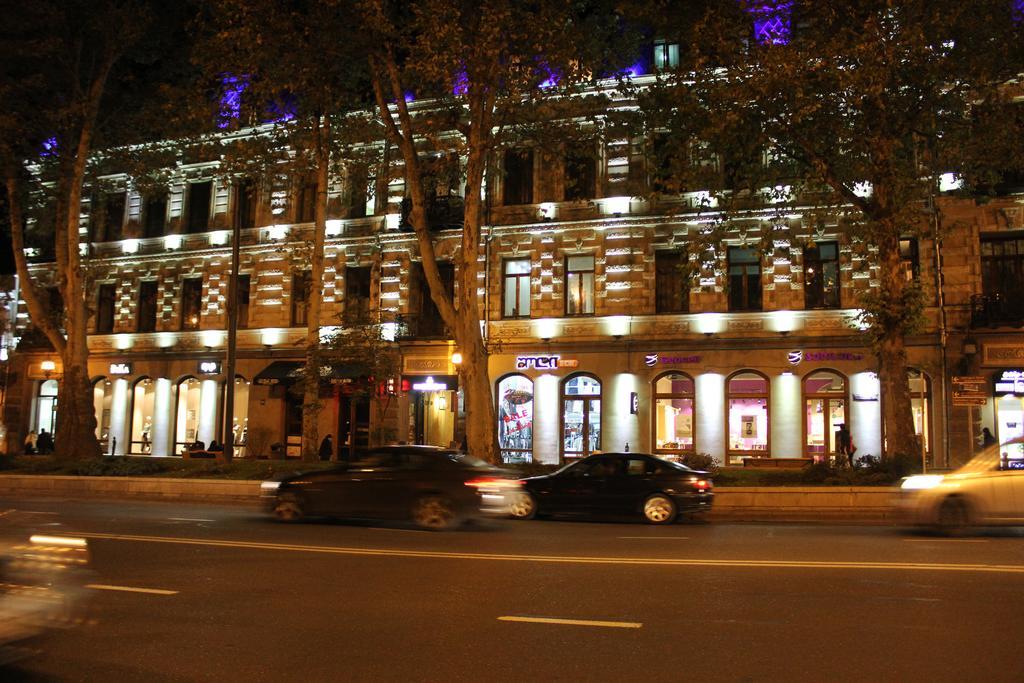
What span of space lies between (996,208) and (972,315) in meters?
3.58

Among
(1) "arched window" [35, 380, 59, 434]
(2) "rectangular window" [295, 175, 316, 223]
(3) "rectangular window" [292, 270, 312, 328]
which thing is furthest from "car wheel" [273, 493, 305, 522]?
(1) "arched window" [35, 380, 59, 434]

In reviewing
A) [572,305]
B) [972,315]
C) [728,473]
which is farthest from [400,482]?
[972,315]

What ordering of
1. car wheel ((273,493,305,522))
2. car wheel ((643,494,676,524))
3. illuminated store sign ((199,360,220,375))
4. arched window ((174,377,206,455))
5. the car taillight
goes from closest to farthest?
the car taillight, car wheel ((273,493,305,522)), car wheel ((643,494,676,524)), illuminated store sign ((199,360,220,375)), arched window ((174,377,206,455))

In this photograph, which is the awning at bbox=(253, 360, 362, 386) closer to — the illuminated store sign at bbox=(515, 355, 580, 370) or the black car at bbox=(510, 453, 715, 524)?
the illuminated store sign at bbox=(515, 355, 580, 370)

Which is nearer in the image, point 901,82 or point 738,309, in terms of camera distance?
point 901,82

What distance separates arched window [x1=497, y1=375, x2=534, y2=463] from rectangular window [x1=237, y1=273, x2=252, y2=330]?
12.0m

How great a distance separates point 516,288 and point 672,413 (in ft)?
24.3

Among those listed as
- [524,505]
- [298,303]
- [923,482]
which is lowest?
[524,505]

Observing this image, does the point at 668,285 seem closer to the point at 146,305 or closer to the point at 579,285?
the point at 579,285

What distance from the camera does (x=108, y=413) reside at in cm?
3925

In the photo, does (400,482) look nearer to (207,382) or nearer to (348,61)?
(348,61)

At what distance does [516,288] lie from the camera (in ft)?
108

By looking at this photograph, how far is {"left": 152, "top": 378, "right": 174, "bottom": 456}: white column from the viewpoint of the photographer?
37.8 metres

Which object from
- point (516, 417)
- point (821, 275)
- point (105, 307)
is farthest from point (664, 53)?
point (105, 307)
